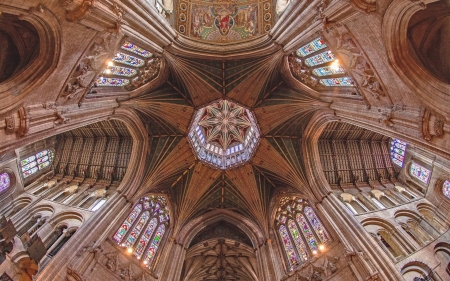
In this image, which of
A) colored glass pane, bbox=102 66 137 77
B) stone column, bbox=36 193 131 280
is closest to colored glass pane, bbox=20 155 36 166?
stone column, bbox=36 193 131 280

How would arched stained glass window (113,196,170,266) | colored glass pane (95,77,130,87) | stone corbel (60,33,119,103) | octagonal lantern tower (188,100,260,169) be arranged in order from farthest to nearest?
octagonal lantern tower (188,100,260,169), arched stained glass window (113,196,170,266), colored glass pane (95,77,130,87), stone corbel (60,33,119,103)

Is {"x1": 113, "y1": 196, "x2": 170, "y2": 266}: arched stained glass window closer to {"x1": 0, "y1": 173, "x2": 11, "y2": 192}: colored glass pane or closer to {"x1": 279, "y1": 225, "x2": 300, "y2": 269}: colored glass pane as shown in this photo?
{"x1": 0, "y1": 173, "x2": 11, "y2": 192}: colored glass pane

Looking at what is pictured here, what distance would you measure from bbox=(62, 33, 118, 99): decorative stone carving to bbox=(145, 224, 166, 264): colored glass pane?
9945 mm

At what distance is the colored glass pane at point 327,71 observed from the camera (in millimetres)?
11703

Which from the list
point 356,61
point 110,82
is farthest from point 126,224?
point 356,61

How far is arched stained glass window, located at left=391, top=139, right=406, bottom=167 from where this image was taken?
15854mm

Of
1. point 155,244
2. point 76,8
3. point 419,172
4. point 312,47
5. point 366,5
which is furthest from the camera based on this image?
point 155,244

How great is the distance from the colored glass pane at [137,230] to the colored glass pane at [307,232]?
9624mm

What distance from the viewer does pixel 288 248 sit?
15844 millimetres

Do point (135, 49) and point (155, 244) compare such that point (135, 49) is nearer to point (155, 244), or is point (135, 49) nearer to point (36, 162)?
point (36, 162)

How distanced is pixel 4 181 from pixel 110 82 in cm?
729

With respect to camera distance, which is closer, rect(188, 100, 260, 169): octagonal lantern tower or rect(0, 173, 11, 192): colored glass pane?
rect(0, 173, 11, 192): colored glass pane

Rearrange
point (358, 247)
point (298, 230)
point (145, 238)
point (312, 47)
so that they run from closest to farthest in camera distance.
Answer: point (358, 247) → point (312, 47) → point (145, 238) → point (298, 230)

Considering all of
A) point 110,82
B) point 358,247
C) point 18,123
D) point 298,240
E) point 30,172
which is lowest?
point 18,123
